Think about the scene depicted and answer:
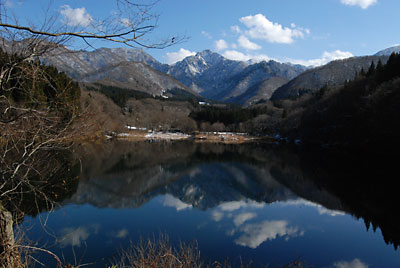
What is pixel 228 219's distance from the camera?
1350 centimetres

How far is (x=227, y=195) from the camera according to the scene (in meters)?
19.2

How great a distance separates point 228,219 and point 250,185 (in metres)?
8.92

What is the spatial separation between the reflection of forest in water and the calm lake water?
0.09 m

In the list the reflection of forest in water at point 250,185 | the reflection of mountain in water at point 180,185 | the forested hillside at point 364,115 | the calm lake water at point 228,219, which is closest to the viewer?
the calm lake water at point 228,219

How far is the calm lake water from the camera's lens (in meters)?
9.37

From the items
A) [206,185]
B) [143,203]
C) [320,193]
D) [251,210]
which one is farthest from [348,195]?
[143,203]

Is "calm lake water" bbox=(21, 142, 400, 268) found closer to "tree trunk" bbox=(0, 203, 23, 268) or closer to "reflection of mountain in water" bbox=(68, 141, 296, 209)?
"reflection of mountain in water" bbox=(68, 141, 296, 209)

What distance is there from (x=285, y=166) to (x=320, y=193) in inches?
432

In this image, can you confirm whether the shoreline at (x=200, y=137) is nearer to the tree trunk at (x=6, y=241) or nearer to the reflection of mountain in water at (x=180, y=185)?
the reflection of mountain in water at (x=180, y=185)

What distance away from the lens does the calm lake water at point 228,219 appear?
9367mm

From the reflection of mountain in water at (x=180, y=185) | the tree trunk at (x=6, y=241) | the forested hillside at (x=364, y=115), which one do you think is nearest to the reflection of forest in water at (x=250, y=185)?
the reflection of mountain in water at (x=180, y=185)

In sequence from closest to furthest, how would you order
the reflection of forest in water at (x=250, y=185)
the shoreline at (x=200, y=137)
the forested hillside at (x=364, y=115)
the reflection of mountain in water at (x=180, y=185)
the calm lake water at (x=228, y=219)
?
the calm lake water at (x=228, y=219) → the reflection of forest in water at (x=250, y=185) → the reflection of mountain in water at (x=180, y=185) → the forested hillside at (x=364, y=115) → the shoreline at (x=200, y=137)

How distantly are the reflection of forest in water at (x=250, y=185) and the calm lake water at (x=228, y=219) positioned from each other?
3.4 inches

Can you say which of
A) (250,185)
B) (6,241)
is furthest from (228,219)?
(6,241)
